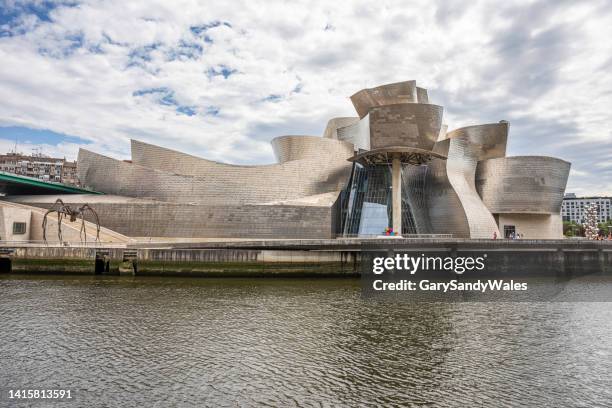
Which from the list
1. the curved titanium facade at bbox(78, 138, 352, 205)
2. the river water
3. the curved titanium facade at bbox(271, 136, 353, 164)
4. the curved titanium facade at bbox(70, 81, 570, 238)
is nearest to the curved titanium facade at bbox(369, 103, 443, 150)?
the curved titanium facade at bbox(70, 81, 570, 238)

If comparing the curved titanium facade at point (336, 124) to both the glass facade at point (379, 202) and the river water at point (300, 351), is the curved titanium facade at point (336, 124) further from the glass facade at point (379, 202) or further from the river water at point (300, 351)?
the river water at point (300, 351)

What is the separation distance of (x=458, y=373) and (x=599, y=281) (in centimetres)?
1680

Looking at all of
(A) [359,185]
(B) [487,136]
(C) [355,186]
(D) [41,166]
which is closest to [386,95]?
(A) [359,185]

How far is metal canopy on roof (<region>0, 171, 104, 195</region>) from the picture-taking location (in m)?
27.9

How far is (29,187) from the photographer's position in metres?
30.3

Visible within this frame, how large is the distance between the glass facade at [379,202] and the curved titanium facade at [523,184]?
570cm

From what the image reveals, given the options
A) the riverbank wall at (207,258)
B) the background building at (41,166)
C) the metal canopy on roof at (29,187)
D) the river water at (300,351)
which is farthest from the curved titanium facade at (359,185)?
the background building at (41,166)

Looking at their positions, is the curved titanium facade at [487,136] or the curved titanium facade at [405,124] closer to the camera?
the curved titanium facade at [405,124]

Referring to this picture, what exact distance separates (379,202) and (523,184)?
12145mm

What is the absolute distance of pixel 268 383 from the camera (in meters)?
6.29

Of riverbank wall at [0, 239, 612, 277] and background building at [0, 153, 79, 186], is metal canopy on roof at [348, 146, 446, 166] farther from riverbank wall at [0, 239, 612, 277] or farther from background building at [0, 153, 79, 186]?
background building at [0, 153, 79, 186]

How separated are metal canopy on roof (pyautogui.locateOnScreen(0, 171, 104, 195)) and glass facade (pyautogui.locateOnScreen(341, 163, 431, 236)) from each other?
18.7 m

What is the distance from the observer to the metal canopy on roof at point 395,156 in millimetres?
24797

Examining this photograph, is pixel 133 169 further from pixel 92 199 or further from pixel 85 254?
pixel 85 254
